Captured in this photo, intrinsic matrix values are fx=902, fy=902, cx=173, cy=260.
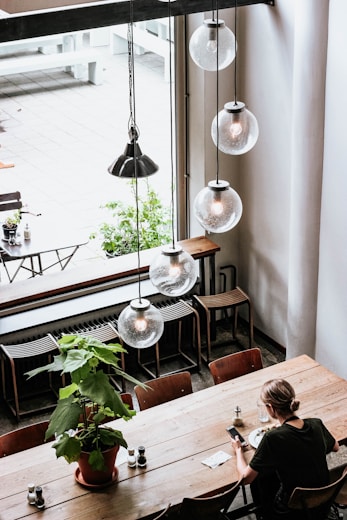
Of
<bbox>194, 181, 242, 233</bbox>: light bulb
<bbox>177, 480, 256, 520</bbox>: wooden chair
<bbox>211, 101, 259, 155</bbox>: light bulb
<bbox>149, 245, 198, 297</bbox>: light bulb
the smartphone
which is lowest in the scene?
<bbox>177, 480, 256, 520</bbox>: wooden chair

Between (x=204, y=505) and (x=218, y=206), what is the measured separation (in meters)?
1.82

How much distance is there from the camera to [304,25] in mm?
7352

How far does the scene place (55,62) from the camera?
318 inches

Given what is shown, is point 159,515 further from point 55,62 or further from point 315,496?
point 55,62

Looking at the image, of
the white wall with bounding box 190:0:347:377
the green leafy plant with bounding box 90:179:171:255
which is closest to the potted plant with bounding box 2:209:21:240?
the green leafy plant with bounding box 90:179:171:255

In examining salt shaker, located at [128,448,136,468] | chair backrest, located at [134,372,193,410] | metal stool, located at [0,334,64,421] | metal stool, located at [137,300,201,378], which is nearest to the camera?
salt shaker, located at [128,448,136,468]

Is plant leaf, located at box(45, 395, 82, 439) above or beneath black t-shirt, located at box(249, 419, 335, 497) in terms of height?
above

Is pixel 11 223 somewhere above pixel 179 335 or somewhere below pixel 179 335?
above

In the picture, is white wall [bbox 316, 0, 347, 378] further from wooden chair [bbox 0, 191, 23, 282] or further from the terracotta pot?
the terracotta pot

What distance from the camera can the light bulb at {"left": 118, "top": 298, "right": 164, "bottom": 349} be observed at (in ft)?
17.5

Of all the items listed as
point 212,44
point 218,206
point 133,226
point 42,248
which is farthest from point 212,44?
point 133,226

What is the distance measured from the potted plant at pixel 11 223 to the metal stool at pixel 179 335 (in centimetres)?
158

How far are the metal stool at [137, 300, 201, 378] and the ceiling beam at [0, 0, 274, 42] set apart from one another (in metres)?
2.74

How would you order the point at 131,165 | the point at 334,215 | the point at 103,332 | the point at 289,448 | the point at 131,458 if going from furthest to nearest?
the point at 103,332 → the point at 334,215 → the point at 131,458 → the point at 131,165 → the point at 289,448
